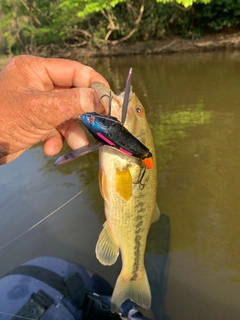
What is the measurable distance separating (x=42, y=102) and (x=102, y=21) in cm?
2188

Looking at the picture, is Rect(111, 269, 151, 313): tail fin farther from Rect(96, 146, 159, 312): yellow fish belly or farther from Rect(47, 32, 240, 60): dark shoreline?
Rect(47, 32, 240, 60): dark shoreline

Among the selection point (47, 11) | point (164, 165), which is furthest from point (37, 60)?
point (47, 11)

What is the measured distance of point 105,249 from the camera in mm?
2236

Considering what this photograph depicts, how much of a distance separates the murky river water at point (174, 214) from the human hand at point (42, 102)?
71.8 inches

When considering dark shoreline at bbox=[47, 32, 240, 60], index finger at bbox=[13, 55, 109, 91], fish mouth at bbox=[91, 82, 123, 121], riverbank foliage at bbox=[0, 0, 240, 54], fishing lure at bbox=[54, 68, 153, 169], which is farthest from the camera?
riverbank foliage at bbox=[0, 0, 240, 54]

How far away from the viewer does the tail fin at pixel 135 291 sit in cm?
227

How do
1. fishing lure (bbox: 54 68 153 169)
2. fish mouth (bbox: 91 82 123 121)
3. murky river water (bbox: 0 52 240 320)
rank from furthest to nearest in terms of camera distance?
1. murky river water (bbox: 0 52 240 320)
2. fish mouth (bbox: 91 82 123 121)
3. fishing lure (bbox: 54 68 153 169)

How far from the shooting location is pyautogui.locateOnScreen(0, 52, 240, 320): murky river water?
10.9 feet

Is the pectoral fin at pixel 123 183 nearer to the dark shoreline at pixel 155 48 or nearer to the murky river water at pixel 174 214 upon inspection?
the murky river water at pixel 174 214

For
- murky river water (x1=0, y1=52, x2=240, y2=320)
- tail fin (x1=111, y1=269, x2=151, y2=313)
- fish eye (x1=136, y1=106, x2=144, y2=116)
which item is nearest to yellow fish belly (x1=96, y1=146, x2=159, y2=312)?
tail fin (x1=111, y1=269, x2=151, y2=313)

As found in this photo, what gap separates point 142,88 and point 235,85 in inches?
119

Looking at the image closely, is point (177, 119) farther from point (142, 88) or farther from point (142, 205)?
point (142, 205)

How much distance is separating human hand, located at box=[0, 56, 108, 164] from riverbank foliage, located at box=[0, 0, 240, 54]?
44.4ft

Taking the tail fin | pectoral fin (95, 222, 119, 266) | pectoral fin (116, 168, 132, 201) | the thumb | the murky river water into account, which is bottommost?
the murky river water
